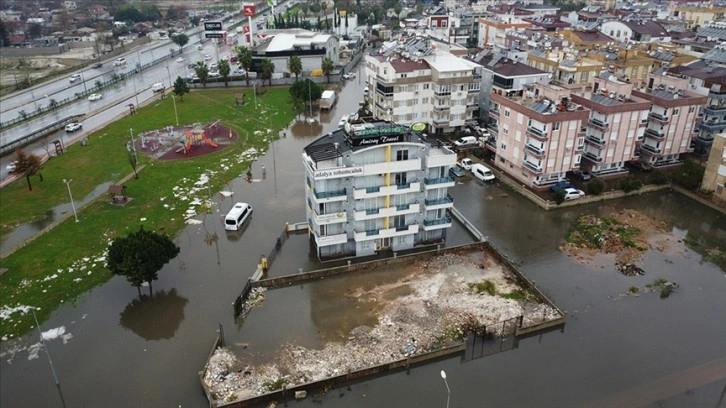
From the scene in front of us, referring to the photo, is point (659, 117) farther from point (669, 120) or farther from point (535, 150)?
point (535, 150)

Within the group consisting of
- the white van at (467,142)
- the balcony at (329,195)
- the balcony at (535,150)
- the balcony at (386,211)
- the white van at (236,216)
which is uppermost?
the balcony at (329,195)

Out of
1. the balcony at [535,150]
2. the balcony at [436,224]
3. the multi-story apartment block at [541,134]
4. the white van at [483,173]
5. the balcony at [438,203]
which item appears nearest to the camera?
the balcony at [438,203]

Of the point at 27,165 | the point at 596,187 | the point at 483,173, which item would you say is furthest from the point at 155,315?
→ the point at 596,187

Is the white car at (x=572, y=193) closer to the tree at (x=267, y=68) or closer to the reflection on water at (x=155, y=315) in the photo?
the reflection on water at (x=155, y=315)

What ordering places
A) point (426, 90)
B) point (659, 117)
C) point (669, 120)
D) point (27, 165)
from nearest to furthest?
point (27, 165), point (669, 120), point (659, 117), point (426, 90)

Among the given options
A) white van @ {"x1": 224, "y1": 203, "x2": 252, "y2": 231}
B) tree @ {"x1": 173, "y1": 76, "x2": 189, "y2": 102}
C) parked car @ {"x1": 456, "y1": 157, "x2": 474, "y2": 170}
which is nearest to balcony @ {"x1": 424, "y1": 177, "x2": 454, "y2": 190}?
white van @ {"x1": 224, "y1": 203, "x2": 252, "y2": 231}

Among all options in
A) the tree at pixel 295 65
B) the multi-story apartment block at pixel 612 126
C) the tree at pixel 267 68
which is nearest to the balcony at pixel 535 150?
the multi-story apartment block at pixel 612 126

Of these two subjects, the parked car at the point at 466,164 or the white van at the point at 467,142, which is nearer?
the parked car at the point at 466,164

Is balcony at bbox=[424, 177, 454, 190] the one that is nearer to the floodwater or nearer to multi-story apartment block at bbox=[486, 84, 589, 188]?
the floodwater
